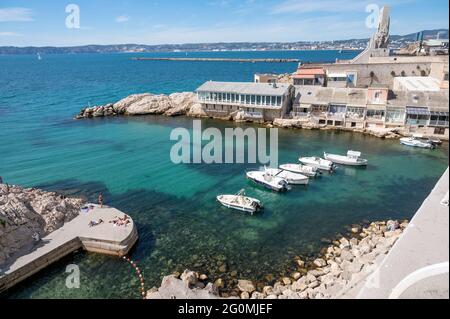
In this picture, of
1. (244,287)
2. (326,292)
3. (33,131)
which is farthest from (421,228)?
(33,131)

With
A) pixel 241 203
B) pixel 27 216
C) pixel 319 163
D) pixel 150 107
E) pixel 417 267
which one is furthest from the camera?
pixel 150 107

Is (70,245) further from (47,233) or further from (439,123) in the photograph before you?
(439,123)

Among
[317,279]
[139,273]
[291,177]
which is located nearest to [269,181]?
[291,177]

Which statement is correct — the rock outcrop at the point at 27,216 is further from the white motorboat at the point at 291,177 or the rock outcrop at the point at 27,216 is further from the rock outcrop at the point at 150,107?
the rock outcrop at the point at 150,107

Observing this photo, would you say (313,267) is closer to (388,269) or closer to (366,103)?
(388,269)

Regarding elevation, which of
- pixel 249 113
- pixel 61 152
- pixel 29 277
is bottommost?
pixel 29 277

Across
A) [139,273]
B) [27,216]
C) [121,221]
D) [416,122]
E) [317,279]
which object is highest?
[416,122]
